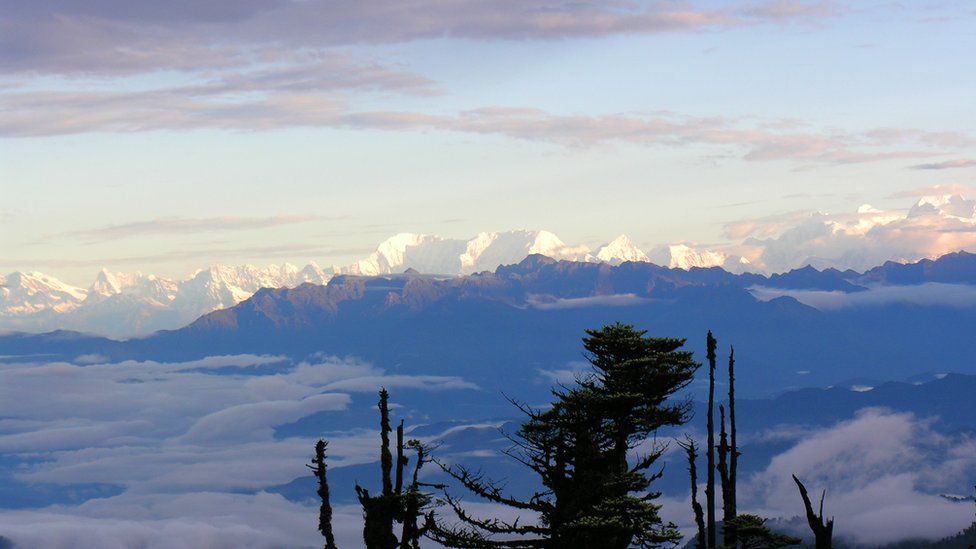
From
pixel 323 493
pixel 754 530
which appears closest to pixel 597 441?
pixel 754 530

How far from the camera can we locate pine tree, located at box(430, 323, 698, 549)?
169 ft

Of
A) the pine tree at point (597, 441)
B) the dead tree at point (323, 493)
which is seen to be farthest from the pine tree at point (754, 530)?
the dead tree at point (323, 493)

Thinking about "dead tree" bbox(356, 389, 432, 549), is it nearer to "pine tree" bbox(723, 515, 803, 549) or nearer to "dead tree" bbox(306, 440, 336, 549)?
"dead tree" bbox(306, 440, 336, 549)

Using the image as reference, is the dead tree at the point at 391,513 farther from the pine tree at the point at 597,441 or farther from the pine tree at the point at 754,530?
the pine tree at the point at 754,530

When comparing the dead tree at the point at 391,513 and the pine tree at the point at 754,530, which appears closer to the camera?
the pine tree at the point at 754,530

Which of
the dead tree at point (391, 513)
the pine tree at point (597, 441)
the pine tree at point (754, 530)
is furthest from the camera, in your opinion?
the dead tree at point (391, 513)

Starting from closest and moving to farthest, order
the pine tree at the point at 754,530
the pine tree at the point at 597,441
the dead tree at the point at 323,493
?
the pine tree at the point at 597,441, the pine tree at the point at 754,530, the dead tree at the point at 323,493

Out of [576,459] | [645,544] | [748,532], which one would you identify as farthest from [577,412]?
[748,532]

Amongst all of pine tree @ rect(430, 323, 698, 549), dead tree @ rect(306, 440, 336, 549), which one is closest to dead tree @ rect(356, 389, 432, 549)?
pine tree @ rect(430, 323, 698, 549)

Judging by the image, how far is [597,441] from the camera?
176 feet

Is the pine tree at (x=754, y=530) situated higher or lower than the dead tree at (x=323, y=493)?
lower

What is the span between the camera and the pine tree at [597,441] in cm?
5162

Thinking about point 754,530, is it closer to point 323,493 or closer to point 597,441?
point 597,441

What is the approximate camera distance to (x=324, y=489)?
71.4 m
